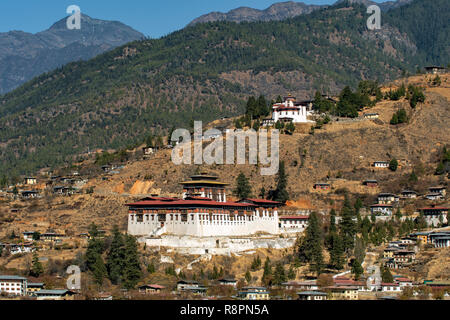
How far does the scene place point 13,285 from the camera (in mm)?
108625

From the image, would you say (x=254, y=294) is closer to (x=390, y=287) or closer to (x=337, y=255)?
(x=390, y=287)

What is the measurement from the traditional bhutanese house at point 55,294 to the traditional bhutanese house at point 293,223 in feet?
128

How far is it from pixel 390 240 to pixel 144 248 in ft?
109

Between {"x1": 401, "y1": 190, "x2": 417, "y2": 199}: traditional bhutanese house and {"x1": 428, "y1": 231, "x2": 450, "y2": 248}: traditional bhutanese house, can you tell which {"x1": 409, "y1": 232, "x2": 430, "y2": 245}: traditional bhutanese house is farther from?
{"x1": 401, "y1": 190, "x2": 417, "y2": 199}: traditional bhutanese house

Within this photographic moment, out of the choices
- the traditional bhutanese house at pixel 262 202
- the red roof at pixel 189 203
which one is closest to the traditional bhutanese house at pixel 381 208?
the traditional bhutanese house at pixel 262 202

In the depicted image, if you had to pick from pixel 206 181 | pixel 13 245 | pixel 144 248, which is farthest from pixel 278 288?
pixel 13 245

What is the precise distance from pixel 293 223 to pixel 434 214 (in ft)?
65.9

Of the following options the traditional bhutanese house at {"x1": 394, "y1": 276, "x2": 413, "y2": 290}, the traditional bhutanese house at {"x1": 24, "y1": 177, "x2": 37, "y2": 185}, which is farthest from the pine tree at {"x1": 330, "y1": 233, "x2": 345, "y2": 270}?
the traditional bhutanese house at {"x1": 24, "y1": 177, "x2": 37, "y2": 185}

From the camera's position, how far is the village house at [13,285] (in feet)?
353

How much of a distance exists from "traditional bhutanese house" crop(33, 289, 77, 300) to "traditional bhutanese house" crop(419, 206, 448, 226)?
5346 centimetres

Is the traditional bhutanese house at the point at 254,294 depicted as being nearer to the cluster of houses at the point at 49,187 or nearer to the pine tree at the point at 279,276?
the pine tree at the point at 279,276

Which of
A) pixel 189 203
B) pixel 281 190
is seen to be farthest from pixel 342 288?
pixel 281 190

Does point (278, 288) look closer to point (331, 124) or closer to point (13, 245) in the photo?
point (13, 245)

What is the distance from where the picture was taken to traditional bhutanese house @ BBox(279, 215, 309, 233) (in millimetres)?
134000
